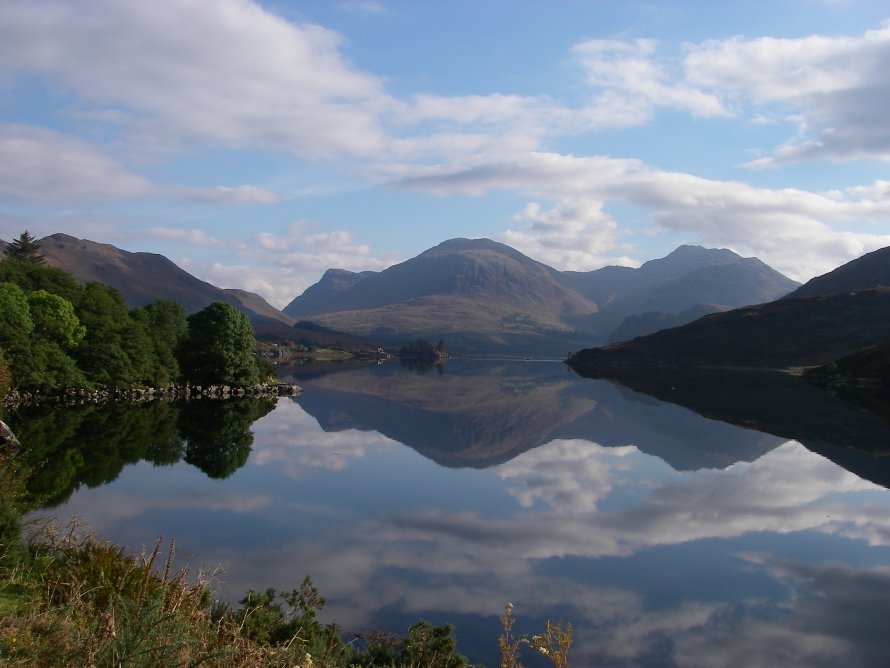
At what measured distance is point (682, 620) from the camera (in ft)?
48.4

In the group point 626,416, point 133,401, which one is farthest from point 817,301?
point 133,401

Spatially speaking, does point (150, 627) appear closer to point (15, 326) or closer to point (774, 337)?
point (15, 326)

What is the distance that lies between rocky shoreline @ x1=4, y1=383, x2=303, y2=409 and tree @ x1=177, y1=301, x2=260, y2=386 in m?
1.15

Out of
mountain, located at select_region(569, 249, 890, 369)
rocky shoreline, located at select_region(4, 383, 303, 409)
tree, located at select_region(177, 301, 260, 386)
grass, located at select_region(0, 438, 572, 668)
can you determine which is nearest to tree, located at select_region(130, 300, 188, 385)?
rocky shoreline, located at select_region(4, 383, 303, 409)

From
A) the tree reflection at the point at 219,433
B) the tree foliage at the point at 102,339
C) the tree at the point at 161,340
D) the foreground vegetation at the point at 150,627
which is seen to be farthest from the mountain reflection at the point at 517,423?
the foreground vegetation at the point at 150,627

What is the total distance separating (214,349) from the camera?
7188 centimetres

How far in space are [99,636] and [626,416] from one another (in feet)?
173

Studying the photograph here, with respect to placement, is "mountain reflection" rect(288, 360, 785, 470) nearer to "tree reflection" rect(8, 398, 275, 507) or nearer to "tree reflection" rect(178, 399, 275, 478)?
"tree reflection" rect(178, 399, 275, 478)

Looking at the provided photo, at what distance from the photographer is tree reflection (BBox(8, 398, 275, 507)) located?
88.2 ft

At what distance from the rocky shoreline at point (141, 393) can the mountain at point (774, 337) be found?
101 meters

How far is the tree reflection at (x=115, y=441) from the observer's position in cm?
2689

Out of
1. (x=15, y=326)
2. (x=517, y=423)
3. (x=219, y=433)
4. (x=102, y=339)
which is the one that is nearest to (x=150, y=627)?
(x=219, y=433)

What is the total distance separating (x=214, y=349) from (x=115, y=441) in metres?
35.8

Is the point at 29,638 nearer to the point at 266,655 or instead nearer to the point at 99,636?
the point at 99,636
